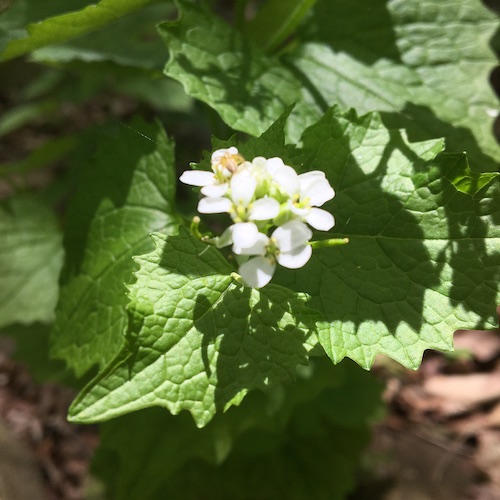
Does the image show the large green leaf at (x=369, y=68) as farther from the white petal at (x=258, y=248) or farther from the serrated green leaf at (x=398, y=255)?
the white petal at (x=258, y=248)

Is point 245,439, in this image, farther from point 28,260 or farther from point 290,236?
point 290,236

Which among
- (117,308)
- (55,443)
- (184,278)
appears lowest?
(55,443)

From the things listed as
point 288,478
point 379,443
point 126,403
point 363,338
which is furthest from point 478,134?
point 379,443

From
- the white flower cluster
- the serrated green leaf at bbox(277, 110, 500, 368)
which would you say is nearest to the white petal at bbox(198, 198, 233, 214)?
the white flower cluster

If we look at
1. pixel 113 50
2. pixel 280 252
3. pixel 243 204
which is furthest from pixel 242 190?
pixel 113 50

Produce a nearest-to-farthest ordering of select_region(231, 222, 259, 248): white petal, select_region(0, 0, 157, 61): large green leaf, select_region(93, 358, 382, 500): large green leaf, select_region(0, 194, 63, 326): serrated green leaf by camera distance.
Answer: select_region(231, 222, 259, 248): white petal < select_region(0, 0, 157, 61): large green leaf < select_region(93, 358, 382, 500): large green leaf < select_region(0, 194, 63, 326): serrated green leaf

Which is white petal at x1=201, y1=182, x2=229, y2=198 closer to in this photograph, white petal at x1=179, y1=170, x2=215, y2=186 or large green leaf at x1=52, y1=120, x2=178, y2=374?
white petal at x1=179, y1=170, x2=215, y2=186

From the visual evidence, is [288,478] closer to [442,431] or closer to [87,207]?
[442,431]
